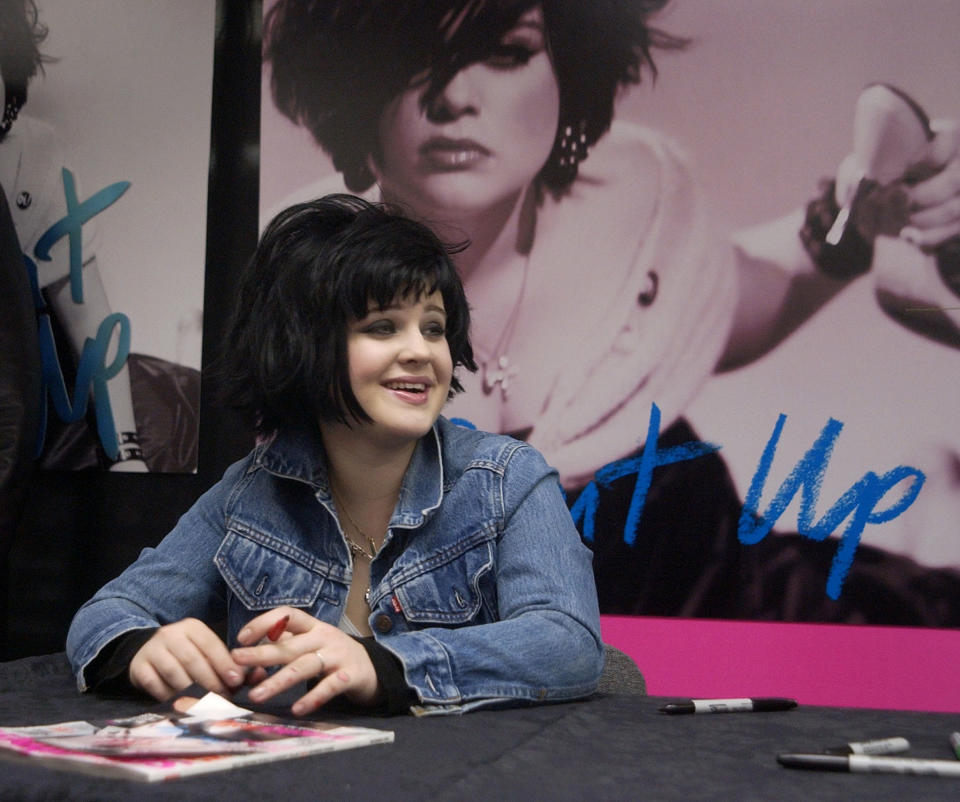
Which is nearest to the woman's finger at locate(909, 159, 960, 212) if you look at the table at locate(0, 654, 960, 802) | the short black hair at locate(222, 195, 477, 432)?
the short black hair at locate(222, 195, 477, 432)

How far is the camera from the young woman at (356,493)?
4.13ft

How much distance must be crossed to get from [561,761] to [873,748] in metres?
0.26

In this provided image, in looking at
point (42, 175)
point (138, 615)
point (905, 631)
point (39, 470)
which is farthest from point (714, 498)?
point (42, 175)

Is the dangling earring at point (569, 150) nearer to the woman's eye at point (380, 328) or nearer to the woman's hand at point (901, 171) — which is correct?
the woman's hand at point (901, 171)

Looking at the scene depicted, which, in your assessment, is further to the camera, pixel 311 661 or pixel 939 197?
pixel 939 197


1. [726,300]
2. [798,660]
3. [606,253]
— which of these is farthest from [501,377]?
[798,660]

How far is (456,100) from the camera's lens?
2.50m

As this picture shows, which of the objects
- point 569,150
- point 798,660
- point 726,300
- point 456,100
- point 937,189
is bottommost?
point 798,660

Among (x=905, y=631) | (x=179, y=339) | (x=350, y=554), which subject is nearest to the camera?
(x=350, y=554)

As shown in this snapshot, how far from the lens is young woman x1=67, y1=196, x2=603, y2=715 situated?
4.13 ft

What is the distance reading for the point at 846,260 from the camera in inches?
88.1

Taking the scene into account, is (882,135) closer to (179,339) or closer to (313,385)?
(313,385)

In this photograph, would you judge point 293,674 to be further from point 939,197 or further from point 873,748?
point 939,197

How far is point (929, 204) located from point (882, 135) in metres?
0.18
